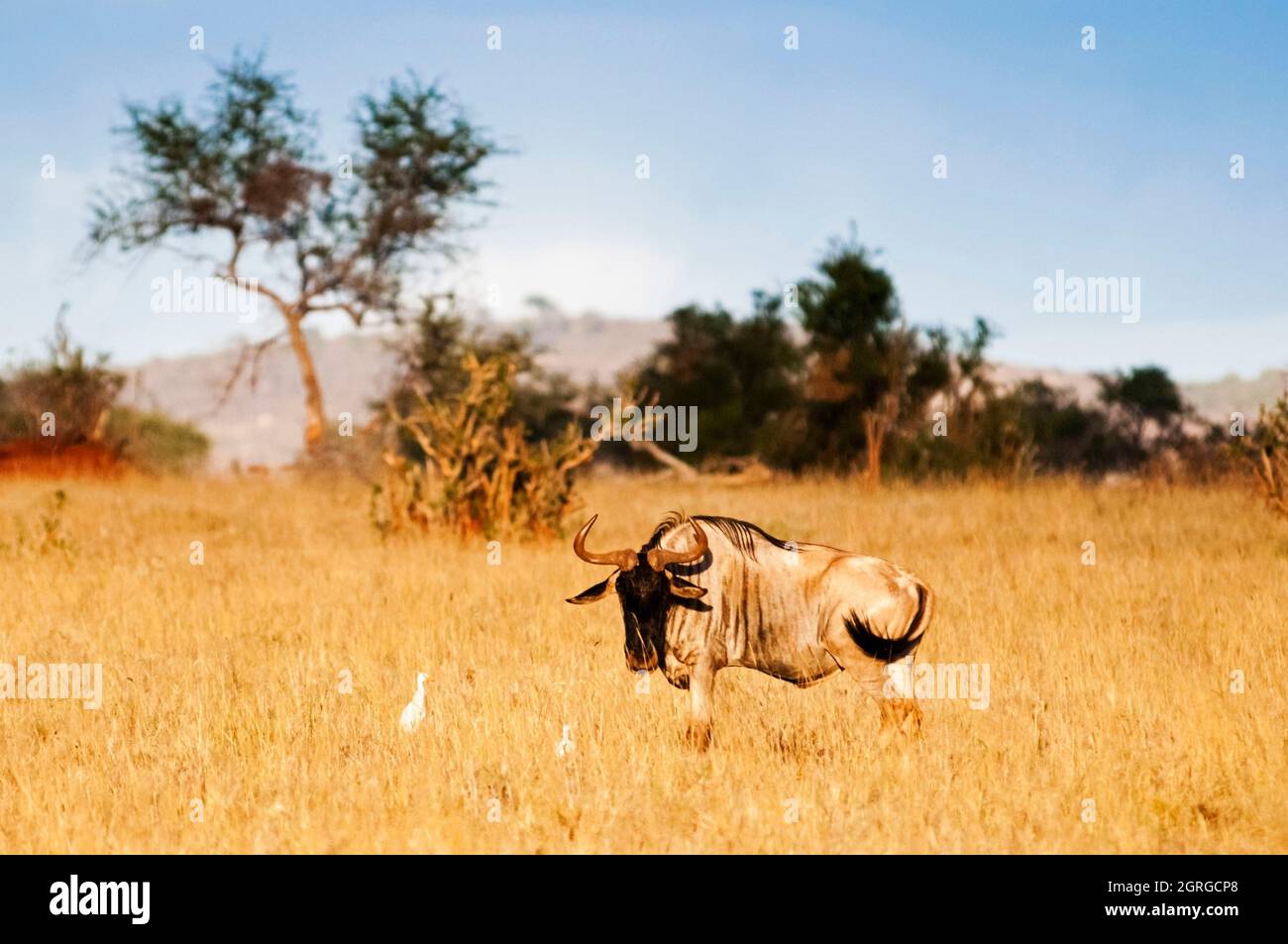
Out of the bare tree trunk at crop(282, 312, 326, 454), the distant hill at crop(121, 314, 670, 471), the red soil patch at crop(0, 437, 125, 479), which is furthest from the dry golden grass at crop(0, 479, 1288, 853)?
the distant hill at crop(121, 314, 670, 471)

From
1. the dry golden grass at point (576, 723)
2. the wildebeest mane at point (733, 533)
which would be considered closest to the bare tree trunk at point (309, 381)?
the dry golden grass at point (576, 723)

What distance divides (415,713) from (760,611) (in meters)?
2.05

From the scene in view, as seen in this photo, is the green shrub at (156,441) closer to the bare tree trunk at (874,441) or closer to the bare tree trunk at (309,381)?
the bare tree trunk at (309,381)

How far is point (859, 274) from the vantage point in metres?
26.5

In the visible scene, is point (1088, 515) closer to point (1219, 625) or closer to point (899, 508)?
point (899, 508)

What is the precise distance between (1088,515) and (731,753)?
12154mm

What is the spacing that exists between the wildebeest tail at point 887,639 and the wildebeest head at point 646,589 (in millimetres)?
753

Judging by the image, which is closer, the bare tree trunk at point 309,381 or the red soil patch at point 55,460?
the red soil patch at point 55,460

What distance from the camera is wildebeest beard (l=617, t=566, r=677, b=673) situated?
19.2 feet

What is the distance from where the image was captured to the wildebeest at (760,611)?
5.88 metres

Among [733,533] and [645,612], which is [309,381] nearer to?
[733,533]

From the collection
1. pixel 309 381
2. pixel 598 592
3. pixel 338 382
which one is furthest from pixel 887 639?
pixel 338 382

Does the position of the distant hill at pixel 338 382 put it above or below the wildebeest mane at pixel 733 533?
above
